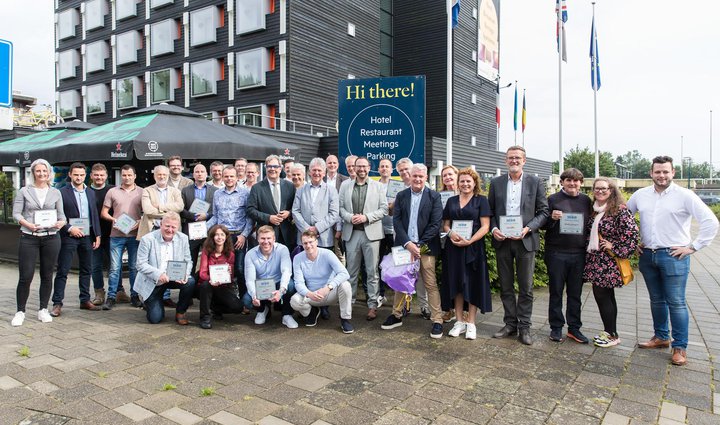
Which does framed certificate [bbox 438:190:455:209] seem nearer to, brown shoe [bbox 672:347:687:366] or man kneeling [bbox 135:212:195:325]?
brown shoe [bbox 672:347:687:366]

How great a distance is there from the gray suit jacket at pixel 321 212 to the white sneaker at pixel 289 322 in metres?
0.98

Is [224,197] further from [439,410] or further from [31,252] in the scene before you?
[439,410]

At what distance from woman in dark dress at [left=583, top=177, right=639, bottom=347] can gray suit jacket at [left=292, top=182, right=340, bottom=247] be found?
2895mm

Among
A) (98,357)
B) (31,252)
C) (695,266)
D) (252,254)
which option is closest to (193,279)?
(252,254)

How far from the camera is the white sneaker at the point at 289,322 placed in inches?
231

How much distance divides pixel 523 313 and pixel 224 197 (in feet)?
12.8

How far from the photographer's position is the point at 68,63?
107 feet

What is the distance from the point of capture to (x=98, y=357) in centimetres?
482

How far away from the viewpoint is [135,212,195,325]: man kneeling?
598 cm

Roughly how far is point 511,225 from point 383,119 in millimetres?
3263

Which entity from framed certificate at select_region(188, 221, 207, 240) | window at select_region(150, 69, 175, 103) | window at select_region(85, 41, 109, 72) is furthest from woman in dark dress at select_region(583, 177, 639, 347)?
window at select_region(85, 41, 109, 72)

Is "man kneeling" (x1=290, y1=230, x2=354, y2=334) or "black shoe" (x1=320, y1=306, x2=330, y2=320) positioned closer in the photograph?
"man kneeling" (x1=290, y1=230, x2=354, y2=334)

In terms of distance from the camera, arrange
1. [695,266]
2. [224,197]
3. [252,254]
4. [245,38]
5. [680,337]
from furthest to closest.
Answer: [245,38] < [695,266] < [224,197] < [252,254] < [680,337]

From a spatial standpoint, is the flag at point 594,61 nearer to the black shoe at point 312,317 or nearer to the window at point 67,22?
the black shoe at point 312,317
